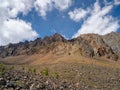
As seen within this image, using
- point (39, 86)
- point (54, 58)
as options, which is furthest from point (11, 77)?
point (54, 58)

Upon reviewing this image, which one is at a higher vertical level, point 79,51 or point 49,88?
point 79,51

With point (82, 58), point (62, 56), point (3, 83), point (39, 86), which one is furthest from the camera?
point (62, 56)

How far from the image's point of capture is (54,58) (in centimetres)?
19988

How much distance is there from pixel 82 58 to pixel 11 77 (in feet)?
530

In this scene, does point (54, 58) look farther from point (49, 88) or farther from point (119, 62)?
point (49, 88)

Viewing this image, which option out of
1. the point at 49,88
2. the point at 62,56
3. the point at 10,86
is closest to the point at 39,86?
the point at 49,88

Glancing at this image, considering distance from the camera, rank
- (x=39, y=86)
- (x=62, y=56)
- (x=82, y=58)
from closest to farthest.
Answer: (x=39, y=86)
(x=82, y=58)
(x=62, y=56)

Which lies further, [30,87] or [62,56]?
[62,56]

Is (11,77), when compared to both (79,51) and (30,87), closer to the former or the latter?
(30,87)

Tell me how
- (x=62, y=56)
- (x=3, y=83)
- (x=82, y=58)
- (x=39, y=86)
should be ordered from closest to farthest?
(x=3, y=83) → (x=39, y=86) → (x=82, y=58) → (x=62, y=56)

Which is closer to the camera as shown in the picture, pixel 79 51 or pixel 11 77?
pixel 11 77

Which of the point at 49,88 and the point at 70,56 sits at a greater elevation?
the point at 70,56

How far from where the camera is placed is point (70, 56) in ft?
630

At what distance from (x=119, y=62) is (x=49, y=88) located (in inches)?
7007
